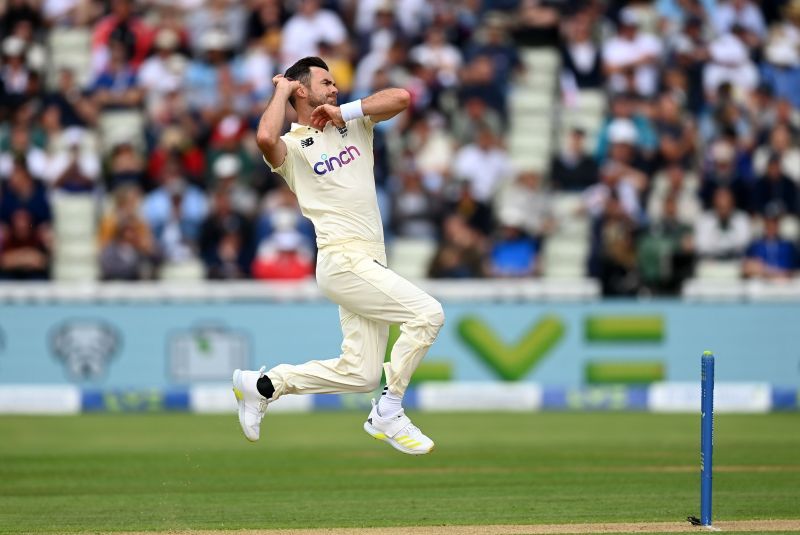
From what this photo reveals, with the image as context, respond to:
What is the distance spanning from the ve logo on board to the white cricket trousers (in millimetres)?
6777

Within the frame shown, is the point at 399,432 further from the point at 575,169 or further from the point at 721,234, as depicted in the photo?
the point at 575,169

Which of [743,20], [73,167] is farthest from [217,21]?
[743,20]

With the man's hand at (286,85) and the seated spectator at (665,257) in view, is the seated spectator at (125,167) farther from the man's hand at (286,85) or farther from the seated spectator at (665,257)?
the man's hand at (286,85)

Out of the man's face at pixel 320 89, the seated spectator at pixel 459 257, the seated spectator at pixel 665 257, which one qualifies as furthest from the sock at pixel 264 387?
the seated spectator at pixel 665 257

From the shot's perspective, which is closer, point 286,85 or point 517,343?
point 286,85

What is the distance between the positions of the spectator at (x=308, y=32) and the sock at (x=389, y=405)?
10206 millimetres

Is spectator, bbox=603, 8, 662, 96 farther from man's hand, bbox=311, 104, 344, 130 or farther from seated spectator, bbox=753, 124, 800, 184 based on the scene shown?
man's hand, bbox=311, 104, 344, 130

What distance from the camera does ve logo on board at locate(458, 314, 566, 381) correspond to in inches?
608

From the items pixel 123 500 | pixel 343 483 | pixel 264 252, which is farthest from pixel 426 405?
pixel 123 500

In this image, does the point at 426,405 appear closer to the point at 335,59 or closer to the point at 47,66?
the point at 335,59

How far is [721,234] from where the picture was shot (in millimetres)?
16438

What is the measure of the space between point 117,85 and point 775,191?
25.1 ft

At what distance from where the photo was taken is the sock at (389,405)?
27.9 feet

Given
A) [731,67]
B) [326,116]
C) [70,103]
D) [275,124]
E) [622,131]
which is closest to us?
[275,124]
